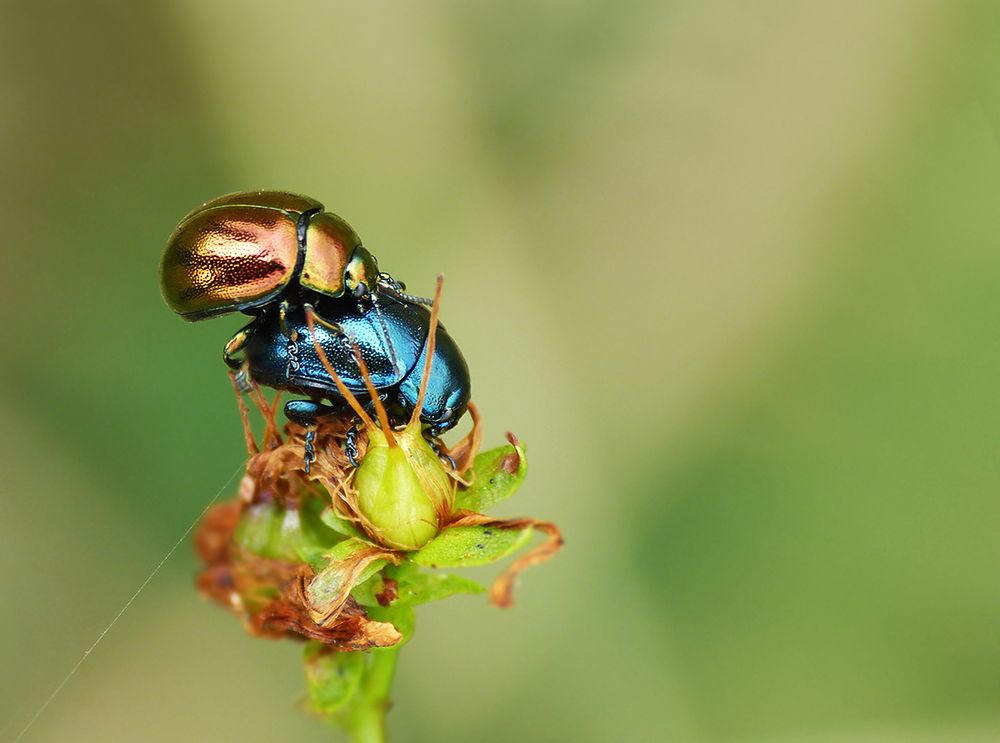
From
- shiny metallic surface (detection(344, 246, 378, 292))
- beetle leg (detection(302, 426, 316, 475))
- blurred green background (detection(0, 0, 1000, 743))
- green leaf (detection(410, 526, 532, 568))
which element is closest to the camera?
green leaf (detection(410, 526, 532, 568))

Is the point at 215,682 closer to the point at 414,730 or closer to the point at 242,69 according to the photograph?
the point at 414,730

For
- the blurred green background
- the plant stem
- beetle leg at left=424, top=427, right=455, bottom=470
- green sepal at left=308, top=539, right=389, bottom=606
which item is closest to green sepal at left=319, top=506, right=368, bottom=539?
green sepal at left=308, top=539, right=389, bottom=606

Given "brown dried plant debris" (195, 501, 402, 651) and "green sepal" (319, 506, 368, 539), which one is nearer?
"brown dried plant debris" (195, 501, 402, 651)

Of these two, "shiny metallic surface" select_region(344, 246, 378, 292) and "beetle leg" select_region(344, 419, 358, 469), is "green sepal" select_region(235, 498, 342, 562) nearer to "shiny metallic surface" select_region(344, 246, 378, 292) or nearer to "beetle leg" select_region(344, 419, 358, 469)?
"beetle leg" select_region(344, 419, 358, 469)

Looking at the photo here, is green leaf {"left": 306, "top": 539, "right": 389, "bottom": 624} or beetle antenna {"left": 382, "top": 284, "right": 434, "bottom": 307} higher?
beetle antenna {"left": 382, "top": 284, "right": 434, "bottom": 307}

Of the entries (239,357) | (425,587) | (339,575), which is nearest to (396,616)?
(425,587)

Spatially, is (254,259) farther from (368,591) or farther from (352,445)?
(368,591)

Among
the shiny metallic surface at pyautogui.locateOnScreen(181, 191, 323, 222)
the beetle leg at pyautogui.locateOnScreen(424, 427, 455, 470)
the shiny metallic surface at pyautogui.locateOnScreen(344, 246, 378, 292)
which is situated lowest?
the beetle leg at pyautogui.locateOnScreen(424, 427, 455, 470)
